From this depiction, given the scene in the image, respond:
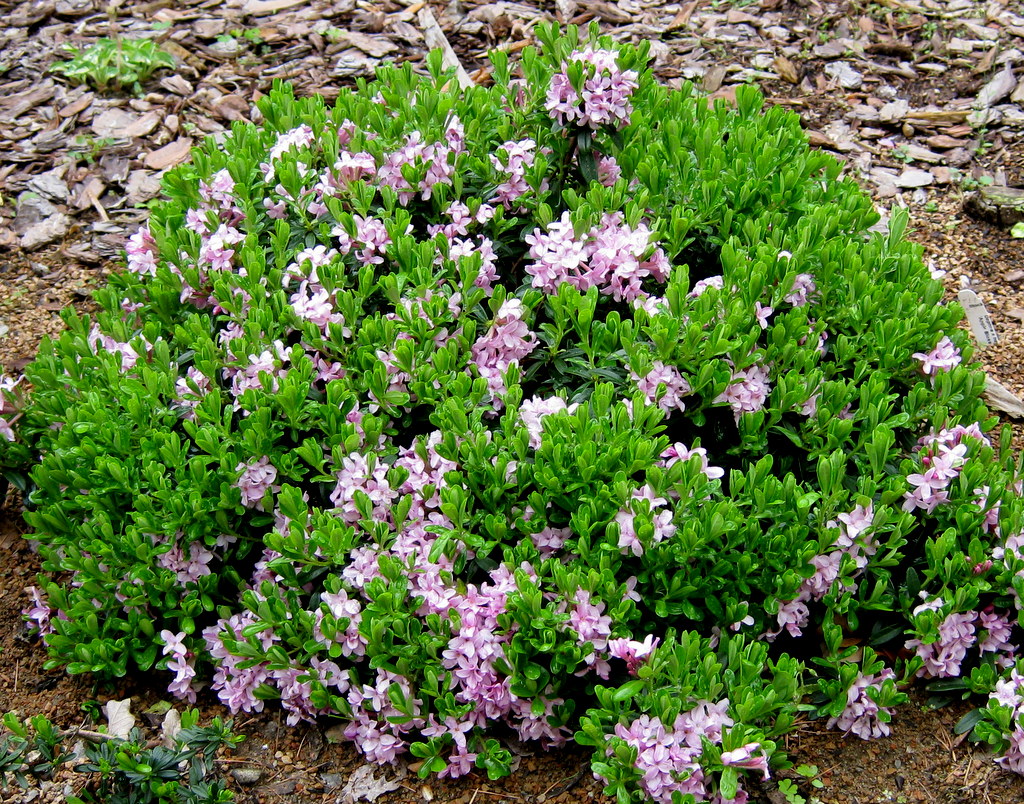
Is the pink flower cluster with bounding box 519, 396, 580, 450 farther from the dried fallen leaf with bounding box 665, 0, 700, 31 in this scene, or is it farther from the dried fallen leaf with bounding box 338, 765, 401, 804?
the dried fallen leaf with bounding box 665, 0, 700, 31

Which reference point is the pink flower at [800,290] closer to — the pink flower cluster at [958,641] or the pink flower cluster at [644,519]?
the pink flower cluster at [644,519]

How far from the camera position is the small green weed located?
646 cm

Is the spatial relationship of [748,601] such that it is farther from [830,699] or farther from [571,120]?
[571,120]

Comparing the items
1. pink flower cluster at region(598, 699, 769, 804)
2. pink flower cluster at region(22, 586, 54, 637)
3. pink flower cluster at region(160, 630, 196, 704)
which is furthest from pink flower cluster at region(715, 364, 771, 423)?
pink flower cluster at region(22, 586, 54, 637)

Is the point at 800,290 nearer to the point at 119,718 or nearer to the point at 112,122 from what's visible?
the point at 119,718

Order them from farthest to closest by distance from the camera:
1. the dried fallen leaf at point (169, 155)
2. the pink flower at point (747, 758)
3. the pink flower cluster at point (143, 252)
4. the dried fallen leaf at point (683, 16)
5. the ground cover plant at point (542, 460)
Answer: the dried fallen leaf at point (683, 16) → the dried fallen leaf at point (169, 155) → the pink flower cluster at point (143, 252) → the ground cover plant at point (542, 460) → the pink flower at point (747, 758)

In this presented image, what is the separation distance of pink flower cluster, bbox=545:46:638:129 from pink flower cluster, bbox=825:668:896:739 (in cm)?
214

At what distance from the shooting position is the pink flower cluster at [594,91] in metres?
3.69

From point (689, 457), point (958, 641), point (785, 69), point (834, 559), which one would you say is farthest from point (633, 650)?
point (785, 69)

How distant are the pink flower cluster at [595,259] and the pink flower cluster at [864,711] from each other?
1.43m

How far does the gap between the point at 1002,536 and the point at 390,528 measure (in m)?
1.95

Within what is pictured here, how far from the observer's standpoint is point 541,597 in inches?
116

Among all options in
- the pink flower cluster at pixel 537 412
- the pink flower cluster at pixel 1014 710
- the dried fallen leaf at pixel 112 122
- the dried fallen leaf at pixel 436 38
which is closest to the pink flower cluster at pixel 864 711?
the pink flower cluster at pixel 1014 710

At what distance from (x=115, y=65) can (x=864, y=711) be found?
585cm
